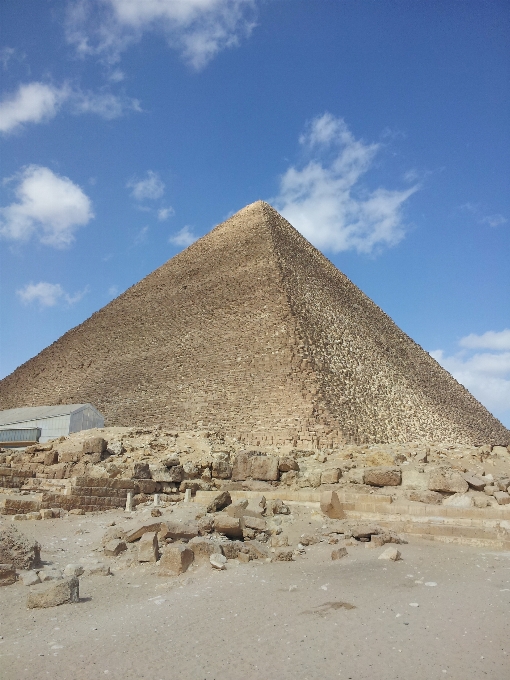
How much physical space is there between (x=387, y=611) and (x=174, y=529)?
2931 mm

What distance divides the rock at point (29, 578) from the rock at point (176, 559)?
1095mm

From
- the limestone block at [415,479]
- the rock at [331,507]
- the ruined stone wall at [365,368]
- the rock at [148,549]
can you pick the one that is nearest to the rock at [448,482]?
the limestone block at [415,479]

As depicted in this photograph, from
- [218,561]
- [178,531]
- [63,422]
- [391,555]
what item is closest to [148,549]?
[178,531]

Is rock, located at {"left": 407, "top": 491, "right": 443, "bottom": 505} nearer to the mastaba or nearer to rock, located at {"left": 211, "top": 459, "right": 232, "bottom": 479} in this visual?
rock, located at {"left": 211, "top": 459, "right": 232, "bottom": 479}

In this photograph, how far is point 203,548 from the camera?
5602 mm

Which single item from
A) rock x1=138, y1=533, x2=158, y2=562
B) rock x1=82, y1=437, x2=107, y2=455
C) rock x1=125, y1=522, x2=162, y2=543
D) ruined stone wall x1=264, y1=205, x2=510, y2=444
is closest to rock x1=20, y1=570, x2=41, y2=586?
rock x1=138, y1=533, x2=158, y2=562

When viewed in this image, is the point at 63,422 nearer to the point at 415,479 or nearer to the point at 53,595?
the point at 415,479

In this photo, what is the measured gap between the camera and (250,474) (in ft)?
29.9

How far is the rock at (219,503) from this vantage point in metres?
7.52

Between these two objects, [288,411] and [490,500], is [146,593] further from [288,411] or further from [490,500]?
[288,411]

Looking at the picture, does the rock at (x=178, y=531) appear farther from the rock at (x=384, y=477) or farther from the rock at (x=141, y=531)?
the rock at (x=384, y=477)

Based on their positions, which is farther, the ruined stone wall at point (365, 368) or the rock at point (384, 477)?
the ruined stone wall at point (365, 368)

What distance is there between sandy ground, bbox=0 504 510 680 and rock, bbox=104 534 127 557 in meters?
0.58

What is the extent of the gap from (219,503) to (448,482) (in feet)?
9.18
